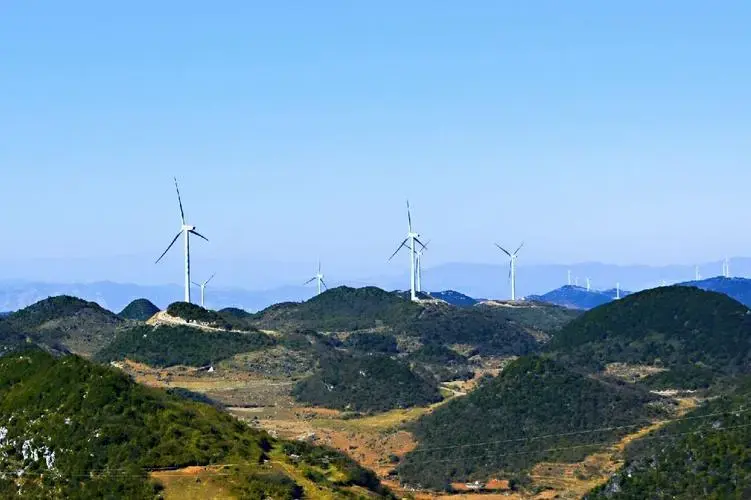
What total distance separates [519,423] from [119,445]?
212 ft

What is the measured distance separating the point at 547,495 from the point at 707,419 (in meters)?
17.6

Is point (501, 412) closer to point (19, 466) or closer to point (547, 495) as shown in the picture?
point (547, 495)

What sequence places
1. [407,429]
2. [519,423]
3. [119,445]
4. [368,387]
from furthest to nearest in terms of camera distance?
[368,387], [407,429], [519,423], [119,445]

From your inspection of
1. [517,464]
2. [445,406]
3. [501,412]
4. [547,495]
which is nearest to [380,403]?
[445,406]

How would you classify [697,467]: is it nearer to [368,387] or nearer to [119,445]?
[119,445]

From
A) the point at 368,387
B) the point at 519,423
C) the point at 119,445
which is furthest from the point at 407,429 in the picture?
the point at 119,445

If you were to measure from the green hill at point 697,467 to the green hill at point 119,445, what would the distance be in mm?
23685

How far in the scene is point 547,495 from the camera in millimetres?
111250

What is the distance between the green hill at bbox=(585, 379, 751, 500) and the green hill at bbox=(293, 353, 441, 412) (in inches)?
2649

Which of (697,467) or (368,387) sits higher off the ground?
(368,387)

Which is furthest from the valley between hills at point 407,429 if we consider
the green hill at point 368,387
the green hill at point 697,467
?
the green hill at point 368,387

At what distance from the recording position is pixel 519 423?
137 meters

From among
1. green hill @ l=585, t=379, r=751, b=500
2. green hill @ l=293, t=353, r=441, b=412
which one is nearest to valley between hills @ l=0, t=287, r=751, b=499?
green hill @ l=585, t=379, r=751, b=500

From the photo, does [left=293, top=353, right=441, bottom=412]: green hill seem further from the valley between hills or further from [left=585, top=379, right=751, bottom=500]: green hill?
[left=585, top=379, right=751, bottom=500]: green hill
